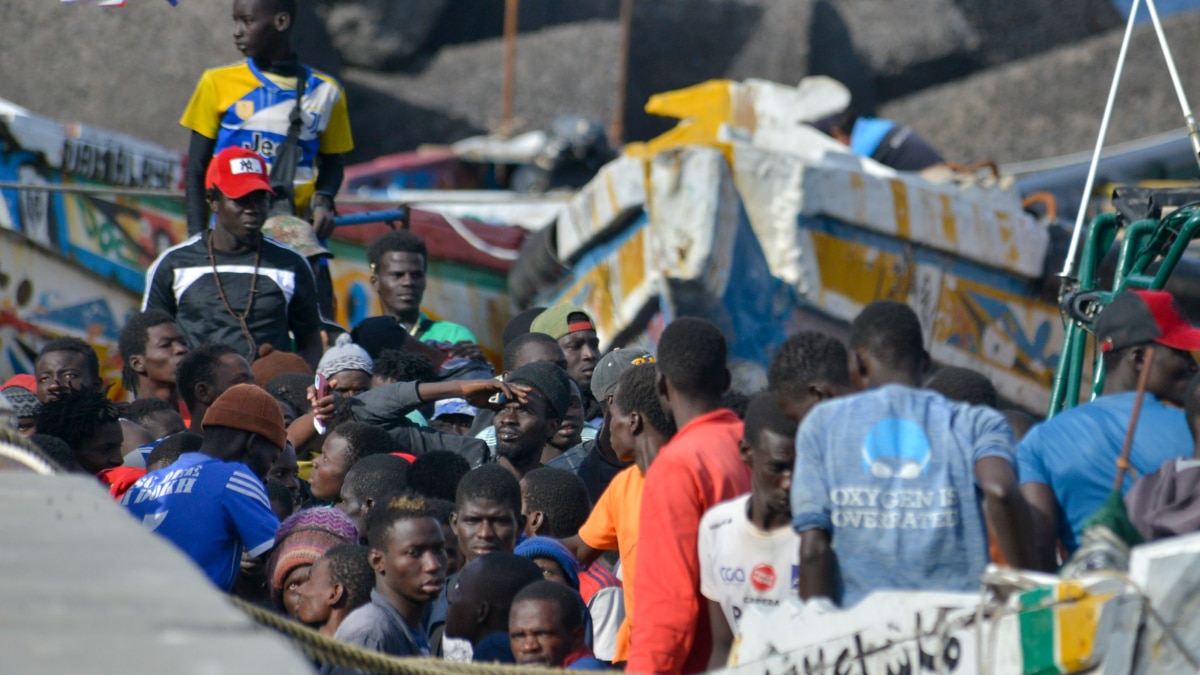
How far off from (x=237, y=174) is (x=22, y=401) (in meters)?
1.30

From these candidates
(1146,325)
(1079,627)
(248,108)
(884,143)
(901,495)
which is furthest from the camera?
(884,143)

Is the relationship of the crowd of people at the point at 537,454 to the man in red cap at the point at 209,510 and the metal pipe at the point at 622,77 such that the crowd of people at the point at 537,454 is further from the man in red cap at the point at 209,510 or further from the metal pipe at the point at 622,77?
the metal pipe at the point at 622,77

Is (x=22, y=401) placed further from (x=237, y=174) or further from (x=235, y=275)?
(x=237, y=174)

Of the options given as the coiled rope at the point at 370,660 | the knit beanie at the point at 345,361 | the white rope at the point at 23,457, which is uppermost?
the white rope at the point at 23,457

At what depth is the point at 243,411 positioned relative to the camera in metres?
5.24

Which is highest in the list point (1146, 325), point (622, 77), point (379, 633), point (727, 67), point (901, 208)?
point (727, 67)

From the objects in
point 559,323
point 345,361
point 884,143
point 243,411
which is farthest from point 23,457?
point 884,143

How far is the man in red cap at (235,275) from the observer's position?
276 inches

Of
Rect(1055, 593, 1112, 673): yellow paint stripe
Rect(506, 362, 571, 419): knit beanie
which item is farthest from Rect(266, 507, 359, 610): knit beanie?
Rect(1055, 593, 1112, 673): yellow paint stripe

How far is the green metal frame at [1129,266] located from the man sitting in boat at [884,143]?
18.4 feet

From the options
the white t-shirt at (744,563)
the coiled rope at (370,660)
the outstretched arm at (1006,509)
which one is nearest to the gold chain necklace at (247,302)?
the white t-shirt at (744,563)

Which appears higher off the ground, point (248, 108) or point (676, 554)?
point (248, 108)

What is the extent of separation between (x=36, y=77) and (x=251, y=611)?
17142 millimetres

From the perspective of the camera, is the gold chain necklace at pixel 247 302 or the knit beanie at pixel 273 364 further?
the gold chain necklace at pixel 247 302
